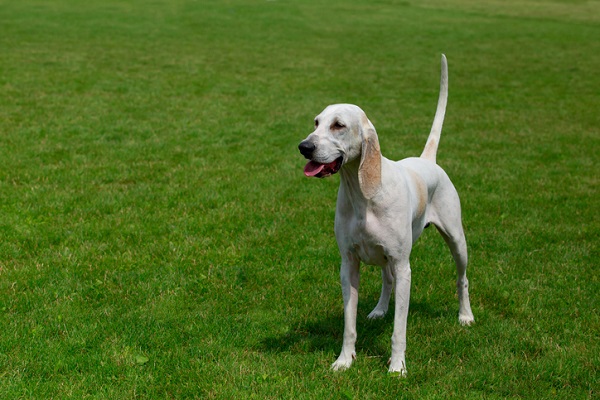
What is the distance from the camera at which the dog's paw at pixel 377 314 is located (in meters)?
6.56

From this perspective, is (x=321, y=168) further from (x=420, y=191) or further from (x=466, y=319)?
(x=466, y=319)

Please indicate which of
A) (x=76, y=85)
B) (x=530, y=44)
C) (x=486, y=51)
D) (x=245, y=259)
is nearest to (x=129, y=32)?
(x=76, y=85)

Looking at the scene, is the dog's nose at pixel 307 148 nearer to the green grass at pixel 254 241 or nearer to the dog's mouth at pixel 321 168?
the dog's mouth at pixel 321 168

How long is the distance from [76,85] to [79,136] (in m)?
6.23

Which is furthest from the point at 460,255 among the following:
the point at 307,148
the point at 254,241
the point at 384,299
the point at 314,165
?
the point at 254,241

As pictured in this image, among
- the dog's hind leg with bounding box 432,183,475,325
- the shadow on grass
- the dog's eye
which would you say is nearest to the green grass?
the shadow on grass

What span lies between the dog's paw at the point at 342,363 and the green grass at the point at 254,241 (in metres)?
0.06

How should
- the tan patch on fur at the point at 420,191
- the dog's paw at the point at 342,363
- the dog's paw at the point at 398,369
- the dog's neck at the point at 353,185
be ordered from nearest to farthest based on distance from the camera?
the dog's neck at the point at 353,185
the dog's paw at the point at 398,369
the dog's paw at the point at 342,363
the tan patch on fur at the point at 420,191

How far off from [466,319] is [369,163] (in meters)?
2.20

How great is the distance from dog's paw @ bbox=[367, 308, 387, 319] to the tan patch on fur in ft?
4.08

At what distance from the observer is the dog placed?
16.3 ft

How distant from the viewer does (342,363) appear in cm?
552

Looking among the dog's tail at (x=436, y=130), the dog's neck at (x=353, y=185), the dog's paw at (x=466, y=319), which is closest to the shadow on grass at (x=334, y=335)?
the dog's paw at (x=466, y=319)

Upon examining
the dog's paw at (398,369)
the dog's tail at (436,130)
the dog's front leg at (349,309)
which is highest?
the dog's tail at (436,130)
